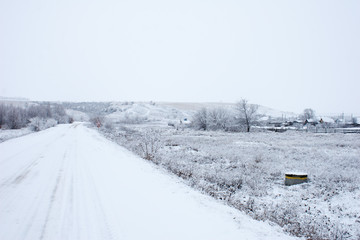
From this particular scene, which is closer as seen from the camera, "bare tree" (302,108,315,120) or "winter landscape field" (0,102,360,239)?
"winter landscape field" (0,102,360,239)

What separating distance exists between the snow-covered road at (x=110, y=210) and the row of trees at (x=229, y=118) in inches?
2205

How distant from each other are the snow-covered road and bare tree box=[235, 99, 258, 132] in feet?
184

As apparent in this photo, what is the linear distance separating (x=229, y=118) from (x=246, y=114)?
5.02m

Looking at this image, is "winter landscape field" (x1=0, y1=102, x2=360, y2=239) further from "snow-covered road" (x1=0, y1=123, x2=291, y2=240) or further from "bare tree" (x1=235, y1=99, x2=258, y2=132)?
"bare tree" (x1=235, y1=99, x2=258, y2=132)

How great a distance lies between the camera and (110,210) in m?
6.72

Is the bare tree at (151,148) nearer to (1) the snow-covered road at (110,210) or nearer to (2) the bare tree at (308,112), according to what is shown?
(1) the snow-covered road at (110,210)

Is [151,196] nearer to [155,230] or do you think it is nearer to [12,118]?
[155,230]

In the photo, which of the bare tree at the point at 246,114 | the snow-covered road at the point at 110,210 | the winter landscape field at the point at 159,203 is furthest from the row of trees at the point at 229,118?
the snow-covered road at the point at 110,210

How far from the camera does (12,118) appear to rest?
229 ft

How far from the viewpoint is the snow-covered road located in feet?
17.9

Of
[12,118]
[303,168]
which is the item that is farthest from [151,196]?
[12,118]

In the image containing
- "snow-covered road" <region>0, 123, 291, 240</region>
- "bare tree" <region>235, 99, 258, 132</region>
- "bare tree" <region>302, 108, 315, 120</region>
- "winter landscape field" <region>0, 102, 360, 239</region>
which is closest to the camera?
"snow-covered road" <region>0, 123, 291, 240</region>

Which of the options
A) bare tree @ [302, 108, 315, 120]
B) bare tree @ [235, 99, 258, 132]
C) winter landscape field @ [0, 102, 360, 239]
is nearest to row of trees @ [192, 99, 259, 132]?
bare tree @ [235, 99, 258, 132]

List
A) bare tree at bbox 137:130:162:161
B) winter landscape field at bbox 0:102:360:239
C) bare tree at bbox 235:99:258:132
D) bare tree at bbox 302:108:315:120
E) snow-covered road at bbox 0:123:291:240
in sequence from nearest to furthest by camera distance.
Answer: snow-covered road at bbox 0:123:291:240 → winter landscape field at bbox 0:102:360:239 → bare tree at bbox 137:130:162:161 → bare tree at bbox 235:99:258:132 → bare tree at bbox 302:108:315:120
